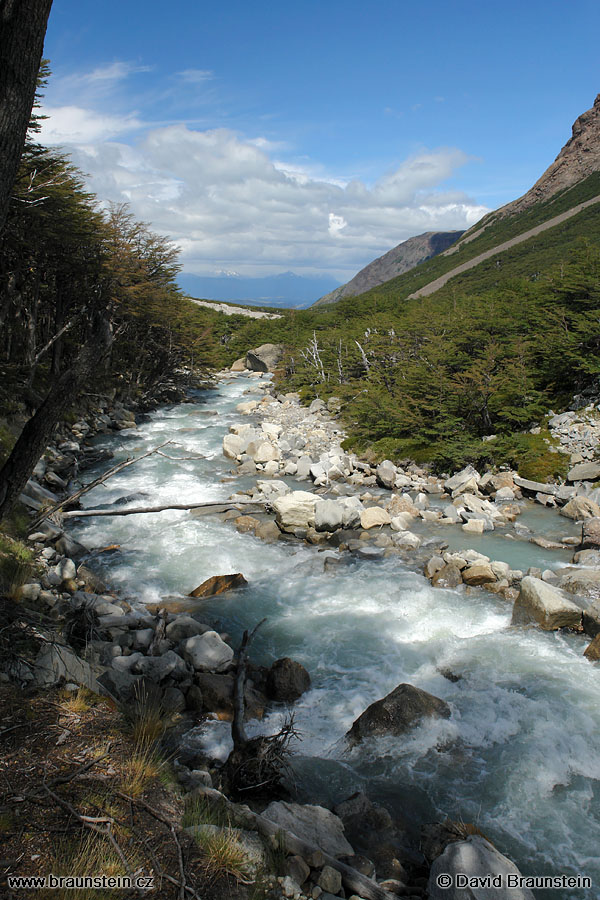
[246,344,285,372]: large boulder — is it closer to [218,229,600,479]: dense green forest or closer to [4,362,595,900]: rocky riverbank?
[218,229,600,479]: dense green forest

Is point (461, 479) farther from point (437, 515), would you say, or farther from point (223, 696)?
point (223, 696)

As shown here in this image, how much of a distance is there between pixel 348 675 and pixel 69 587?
463cm

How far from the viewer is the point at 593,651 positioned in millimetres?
6785

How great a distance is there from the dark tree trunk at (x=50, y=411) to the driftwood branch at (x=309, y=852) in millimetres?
2681

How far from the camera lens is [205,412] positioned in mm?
28703

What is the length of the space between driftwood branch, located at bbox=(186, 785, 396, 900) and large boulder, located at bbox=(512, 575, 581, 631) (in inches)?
212

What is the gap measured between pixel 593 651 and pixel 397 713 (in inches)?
125

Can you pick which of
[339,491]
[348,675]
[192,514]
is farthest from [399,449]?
[348,675]

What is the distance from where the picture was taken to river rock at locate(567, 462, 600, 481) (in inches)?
527

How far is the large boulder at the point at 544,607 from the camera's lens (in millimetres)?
7430

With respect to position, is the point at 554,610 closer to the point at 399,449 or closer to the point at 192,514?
the point at 192,514

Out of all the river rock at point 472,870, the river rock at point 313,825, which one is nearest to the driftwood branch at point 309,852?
the river rock at point 313,825

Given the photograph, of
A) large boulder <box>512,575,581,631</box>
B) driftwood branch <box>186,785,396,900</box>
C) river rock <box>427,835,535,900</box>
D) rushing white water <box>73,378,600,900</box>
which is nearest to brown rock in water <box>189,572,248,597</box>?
rushing white water <box>73,378,600,900</box>

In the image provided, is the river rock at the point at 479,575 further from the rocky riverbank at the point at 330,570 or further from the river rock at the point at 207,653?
the river rock at the point at 207,653
